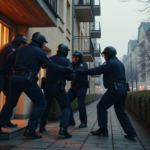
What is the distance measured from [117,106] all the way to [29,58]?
2098mm

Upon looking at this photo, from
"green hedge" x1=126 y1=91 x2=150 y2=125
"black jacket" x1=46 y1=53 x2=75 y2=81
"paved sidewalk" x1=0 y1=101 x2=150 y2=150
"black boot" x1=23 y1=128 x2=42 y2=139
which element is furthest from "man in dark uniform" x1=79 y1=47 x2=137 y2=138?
"green hedge" x1=126 y1=91 x2=150 y2=125

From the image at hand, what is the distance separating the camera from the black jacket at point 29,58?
4199 millimetres

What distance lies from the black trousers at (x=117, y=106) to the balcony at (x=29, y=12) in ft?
9.68

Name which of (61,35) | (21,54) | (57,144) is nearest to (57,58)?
(21,54)

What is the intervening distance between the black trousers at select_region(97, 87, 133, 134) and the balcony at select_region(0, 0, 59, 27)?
2.95 m

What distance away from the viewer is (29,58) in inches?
167

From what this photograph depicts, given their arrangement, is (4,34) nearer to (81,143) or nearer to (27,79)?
(27,79)

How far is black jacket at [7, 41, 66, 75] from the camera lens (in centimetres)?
420

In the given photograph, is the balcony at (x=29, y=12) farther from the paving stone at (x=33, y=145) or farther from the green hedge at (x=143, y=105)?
the green hedge at (x=143, y=105)

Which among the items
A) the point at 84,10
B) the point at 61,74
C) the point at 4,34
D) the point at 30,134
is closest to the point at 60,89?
the point at 61,74

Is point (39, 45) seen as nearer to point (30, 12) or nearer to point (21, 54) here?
point (21, 54)

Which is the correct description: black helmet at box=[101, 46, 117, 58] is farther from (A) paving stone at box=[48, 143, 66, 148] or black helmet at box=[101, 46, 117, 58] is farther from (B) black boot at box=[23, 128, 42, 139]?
(B) black boot at box=[23, 128, 42, 139]

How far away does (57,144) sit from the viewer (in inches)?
159

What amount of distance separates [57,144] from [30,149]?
0.57 meters
